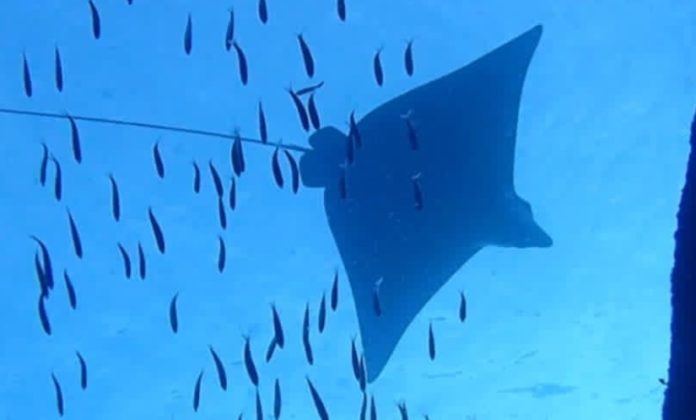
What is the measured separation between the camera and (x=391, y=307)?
10.6m

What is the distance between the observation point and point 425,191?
11.2 metres

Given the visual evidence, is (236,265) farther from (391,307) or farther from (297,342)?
(391,307)

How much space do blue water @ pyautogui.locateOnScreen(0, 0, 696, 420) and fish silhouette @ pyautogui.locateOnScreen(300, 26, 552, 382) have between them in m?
0.88

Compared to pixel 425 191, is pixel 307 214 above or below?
above

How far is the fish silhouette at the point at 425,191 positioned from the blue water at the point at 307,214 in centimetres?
88

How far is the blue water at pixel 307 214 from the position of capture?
1098 centimetres

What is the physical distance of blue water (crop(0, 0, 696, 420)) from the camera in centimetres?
1098

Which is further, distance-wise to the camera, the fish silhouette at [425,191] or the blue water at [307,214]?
the blue water at [307,214]

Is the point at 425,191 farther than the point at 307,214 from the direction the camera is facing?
No

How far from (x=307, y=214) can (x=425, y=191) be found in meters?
2.54

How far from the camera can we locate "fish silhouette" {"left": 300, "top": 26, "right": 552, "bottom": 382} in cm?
1004

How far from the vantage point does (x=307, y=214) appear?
13.1 metres

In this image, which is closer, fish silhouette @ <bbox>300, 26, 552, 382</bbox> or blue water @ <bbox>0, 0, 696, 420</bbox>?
fish silhouette @ <bbox>300, 26, 552, 382</bbox>

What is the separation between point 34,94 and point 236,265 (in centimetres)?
454
